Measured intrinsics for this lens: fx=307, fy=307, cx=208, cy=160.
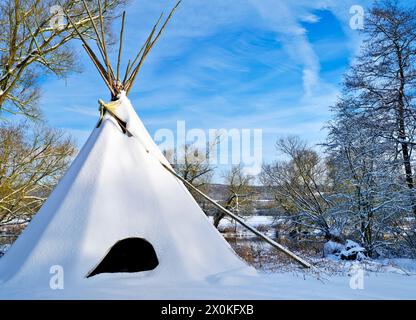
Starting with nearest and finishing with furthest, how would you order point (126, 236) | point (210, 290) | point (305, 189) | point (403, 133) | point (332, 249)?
point (210, 290) → point (126, 236) → point (403, 133) → point (332, 249) → point (305, 189)

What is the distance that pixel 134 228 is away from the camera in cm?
304

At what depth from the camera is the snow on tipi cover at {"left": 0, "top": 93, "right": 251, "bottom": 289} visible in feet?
8.96

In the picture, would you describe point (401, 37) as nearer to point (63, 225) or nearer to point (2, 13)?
point (63, 225)

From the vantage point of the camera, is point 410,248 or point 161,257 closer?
point 161,257

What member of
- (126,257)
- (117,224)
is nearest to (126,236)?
(117,224)

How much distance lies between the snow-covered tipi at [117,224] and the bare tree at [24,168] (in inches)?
276

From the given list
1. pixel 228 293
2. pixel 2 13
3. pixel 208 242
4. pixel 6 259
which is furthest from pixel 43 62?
pixel 228 293

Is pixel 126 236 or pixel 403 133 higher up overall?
pixel 403 133

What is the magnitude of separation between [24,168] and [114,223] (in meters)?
8.57

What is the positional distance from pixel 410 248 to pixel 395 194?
5.13ft

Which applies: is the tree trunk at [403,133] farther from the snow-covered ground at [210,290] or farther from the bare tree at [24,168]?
the bare tree at [24,168]

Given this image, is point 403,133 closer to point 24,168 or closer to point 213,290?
point 213,290

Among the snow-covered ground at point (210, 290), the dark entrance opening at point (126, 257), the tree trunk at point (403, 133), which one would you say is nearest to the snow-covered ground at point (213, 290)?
the snow-covered ground at point (210, 290)

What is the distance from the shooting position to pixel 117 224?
3.01 meters
